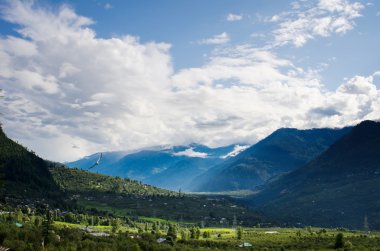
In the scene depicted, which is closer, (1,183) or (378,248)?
(1,183)

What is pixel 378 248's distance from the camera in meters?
190

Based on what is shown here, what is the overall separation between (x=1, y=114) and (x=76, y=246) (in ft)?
422

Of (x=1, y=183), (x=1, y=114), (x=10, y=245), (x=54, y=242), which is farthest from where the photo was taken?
(x=54, y=242)

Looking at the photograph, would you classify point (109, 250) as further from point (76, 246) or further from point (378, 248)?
point (378, 248)

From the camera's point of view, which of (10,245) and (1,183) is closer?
(1,183)

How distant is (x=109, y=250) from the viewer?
633 ft

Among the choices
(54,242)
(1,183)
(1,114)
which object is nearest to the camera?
(1,114)

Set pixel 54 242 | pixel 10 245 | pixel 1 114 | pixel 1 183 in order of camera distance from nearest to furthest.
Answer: pixel 1 114
pixel 1 183
pixel 10 245
pixel 54 242

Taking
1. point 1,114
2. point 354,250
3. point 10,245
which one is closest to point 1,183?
point 1,114

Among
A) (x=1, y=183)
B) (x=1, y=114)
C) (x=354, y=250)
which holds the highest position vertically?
(x=1, y=114)

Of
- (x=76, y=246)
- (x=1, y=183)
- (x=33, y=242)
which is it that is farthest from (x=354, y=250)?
(x=1, y=183)

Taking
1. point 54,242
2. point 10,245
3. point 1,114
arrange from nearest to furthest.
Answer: point 1,114 → point 10,245 → point 54,242

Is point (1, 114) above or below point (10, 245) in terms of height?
above

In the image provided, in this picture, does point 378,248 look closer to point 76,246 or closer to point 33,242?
point 76,246
